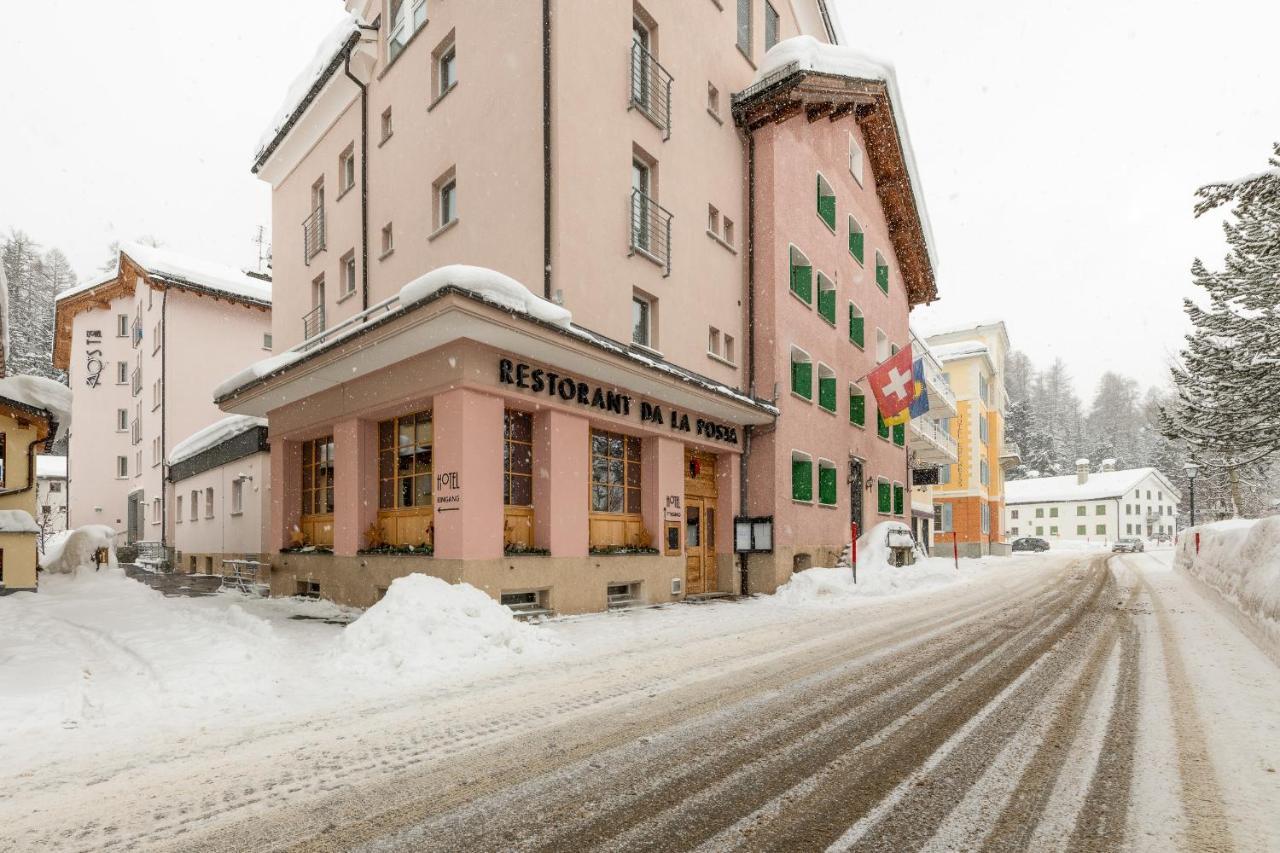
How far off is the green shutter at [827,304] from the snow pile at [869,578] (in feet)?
20.7

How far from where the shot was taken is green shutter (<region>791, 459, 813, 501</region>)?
18.7 meters

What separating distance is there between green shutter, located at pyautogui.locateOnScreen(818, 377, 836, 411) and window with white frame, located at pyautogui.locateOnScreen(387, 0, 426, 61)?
1325cm

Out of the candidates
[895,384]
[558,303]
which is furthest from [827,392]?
[558,303]

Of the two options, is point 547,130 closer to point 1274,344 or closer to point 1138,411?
point 1274,344

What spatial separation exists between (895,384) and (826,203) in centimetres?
623

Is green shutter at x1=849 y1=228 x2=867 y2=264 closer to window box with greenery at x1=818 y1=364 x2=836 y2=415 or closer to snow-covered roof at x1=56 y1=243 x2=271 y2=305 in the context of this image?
window box with greenery at x1=818 y1=364 x2=836 y2=415

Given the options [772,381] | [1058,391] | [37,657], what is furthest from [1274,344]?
[1058,391]

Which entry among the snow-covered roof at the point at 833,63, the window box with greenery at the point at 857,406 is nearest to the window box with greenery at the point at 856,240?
the snow-covered roof at the point at 833,63

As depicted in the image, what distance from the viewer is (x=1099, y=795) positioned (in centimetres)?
377

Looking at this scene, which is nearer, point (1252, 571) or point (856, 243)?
point (1252, 571)

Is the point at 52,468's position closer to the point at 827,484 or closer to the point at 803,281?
the point at 827,484

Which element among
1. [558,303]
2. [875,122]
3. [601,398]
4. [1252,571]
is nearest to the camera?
[1252,571]

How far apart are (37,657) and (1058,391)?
115702 mm

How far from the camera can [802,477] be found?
18859 mm
